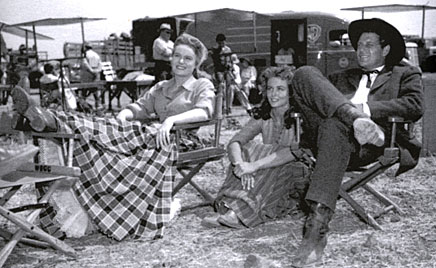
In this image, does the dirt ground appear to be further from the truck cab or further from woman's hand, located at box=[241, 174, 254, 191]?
the truck cab

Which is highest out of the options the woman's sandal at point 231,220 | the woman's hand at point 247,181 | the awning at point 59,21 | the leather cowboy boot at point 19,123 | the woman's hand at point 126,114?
the awning at point 59,21

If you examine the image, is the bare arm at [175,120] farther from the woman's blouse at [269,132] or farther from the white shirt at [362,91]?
the white shirt at [362,91]

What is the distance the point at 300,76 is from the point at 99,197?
119 cm

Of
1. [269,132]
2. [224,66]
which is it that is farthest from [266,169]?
[224,66]

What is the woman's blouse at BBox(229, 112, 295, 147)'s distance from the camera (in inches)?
127

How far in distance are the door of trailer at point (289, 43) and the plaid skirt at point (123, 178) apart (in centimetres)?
826

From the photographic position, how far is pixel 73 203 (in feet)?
9.72

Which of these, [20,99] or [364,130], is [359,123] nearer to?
[364,130]

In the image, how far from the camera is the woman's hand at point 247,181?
308 cm

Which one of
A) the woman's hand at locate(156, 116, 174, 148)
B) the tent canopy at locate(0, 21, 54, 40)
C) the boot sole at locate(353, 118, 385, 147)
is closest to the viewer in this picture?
the boot sole at locate(353, 118, 385, 147)

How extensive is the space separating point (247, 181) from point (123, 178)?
0.67 meters

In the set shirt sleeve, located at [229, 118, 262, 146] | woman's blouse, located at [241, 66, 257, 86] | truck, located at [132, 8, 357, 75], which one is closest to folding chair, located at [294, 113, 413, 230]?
shirt sleeve, located at [229, 118, 262, 146]

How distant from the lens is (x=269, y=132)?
129 inches

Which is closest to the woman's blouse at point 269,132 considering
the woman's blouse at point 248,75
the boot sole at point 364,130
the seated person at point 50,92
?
the boot sole at point 364,130
